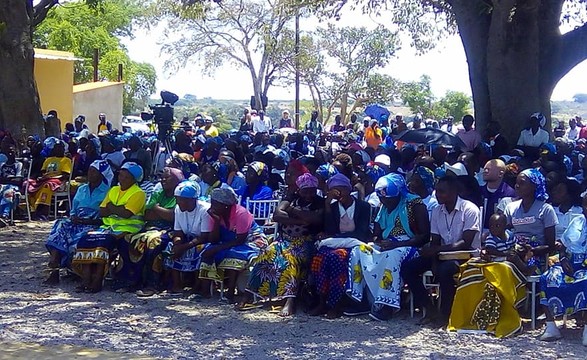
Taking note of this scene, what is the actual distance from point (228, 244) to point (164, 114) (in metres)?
7.05

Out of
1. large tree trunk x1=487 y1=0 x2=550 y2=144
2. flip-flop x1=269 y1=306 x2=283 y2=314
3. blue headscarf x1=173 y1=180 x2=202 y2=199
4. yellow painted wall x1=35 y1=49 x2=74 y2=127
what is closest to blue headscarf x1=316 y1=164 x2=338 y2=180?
blue headscarf x1=173 y1=180 x2=202 y2=199

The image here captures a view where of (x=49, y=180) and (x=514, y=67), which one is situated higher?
(x=514, y=67)

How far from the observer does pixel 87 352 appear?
20.3 ft

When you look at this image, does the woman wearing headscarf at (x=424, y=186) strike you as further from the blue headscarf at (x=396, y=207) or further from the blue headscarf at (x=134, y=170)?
the blue headscarf at (x=134, y=170)

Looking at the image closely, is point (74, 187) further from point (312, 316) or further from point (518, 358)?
point (518, 358)

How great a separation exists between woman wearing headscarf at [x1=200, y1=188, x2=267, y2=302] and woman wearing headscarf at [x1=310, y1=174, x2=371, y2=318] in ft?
2.23

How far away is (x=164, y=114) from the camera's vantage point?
47.1 feet

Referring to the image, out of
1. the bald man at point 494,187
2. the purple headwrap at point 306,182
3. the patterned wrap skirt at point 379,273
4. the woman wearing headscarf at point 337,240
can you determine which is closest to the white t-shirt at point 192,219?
the purple headwrap at point 306,182

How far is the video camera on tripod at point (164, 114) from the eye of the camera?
14164mm

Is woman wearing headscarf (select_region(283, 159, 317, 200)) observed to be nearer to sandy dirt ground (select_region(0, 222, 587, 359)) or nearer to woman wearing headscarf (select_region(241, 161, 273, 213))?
woman wearing headscarf (select_region(241, 161, 273, 213))

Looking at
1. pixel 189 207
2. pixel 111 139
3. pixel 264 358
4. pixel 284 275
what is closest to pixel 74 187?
pixel 111 139

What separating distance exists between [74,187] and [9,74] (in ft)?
13.3

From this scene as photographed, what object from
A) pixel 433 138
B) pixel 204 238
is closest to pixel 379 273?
pixel 204 238

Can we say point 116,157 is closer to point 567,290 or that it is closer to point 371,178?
point 371,178
